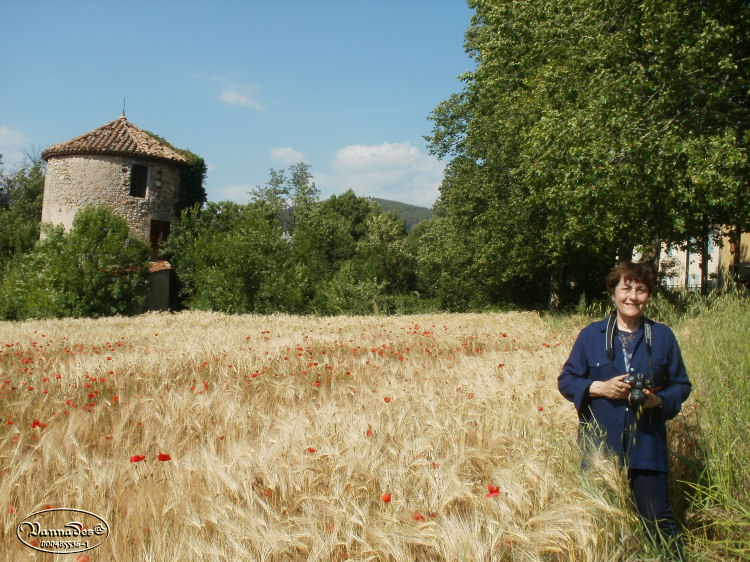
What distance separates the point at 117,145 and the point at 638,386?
115 ft

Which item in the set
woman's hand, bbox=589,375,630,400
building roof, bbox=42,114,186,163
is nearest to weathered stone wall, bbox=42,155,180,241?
building roof, bbox=42,114,186,163

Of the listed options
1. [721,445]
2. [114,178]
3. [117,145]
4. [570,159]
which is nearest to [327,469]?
[721,445]

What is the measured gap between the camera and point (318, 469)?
349 cm

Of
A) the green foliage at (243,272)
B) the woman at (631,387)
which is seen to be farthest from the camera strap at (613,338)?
the green foliage at (243,272)

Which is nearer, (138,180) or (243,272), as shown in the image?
(243,272)

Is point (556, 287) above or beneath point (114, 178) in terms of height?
beneath

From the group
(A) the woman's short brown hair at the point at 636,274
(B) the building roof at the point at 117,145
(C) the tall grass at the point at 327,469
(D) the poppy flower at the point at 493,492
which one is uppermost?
(B) the building roof at the point at 117,145

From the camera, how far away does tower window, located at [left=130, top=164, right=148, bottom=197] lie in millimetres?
33500

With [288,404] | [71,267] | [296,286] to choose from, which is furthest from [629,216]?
[71,267]

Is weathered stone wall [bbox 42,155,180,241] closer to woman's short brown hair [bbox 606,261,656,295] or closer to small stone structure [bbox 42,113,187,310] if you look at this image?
small stone structure [bbox 42,113,187,310]

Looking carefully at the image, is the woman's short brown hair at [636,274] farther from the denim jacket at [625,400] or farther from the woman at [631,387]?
the denim jacket at [625,400]

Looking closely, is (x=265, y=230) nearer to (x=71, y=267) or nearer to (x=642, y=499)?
(x=71, y=267)

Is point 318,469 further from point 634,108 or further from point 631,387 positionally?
point 634,108

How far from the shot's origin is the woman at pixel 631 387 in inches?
121
